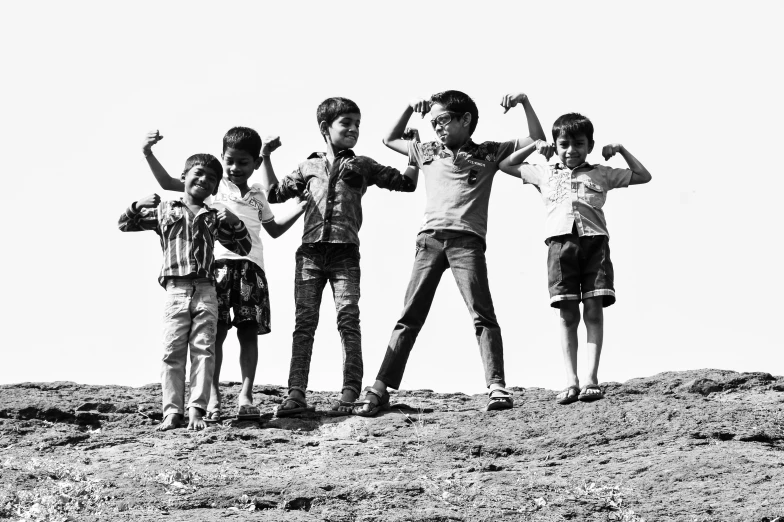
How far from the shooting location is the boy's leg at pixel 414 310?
7.75 metres

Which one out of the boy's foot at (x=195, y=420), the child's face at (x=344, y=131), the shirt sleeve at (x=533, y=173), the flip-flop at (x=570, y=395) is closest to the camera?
the boy's foot at (x=195, y=420)

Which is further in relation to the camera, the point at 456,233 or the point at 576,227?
the point at 456,233

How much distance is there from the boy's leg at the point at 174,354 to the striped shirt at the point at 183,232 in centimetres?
20

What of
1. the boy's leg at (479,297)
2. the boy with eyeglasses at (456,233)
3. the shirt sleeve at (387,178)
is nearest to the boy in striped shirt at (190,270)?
the shirt sleeve at (387,178)

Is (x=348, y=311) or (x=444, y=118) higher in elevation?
(x=444, y=118)

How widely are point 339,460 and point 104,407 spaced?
2503 millimetres

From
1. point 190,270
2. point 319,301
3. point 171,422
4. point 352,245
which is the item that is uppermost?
point 352,245

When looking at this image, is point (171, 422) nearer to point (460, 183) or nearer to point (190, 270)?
point (190, 270)

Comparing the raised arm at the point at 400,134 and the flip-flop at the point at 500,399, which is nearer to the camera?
the flip-flop at the point at 500,399

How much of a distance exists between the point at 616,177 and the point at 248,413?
315 centimetres

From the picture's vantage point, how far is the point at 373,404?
771 cm

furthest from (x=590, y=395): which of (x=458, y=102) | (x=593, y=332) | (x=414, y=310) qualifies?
(x=458, y=102)

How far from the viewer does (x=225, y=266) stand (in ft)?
25.9

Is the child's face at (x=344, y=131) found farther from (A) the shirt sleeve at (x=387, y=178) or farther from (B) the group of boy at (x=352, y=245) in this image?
(A) the shirt sleeve at (x=387, y=178)
